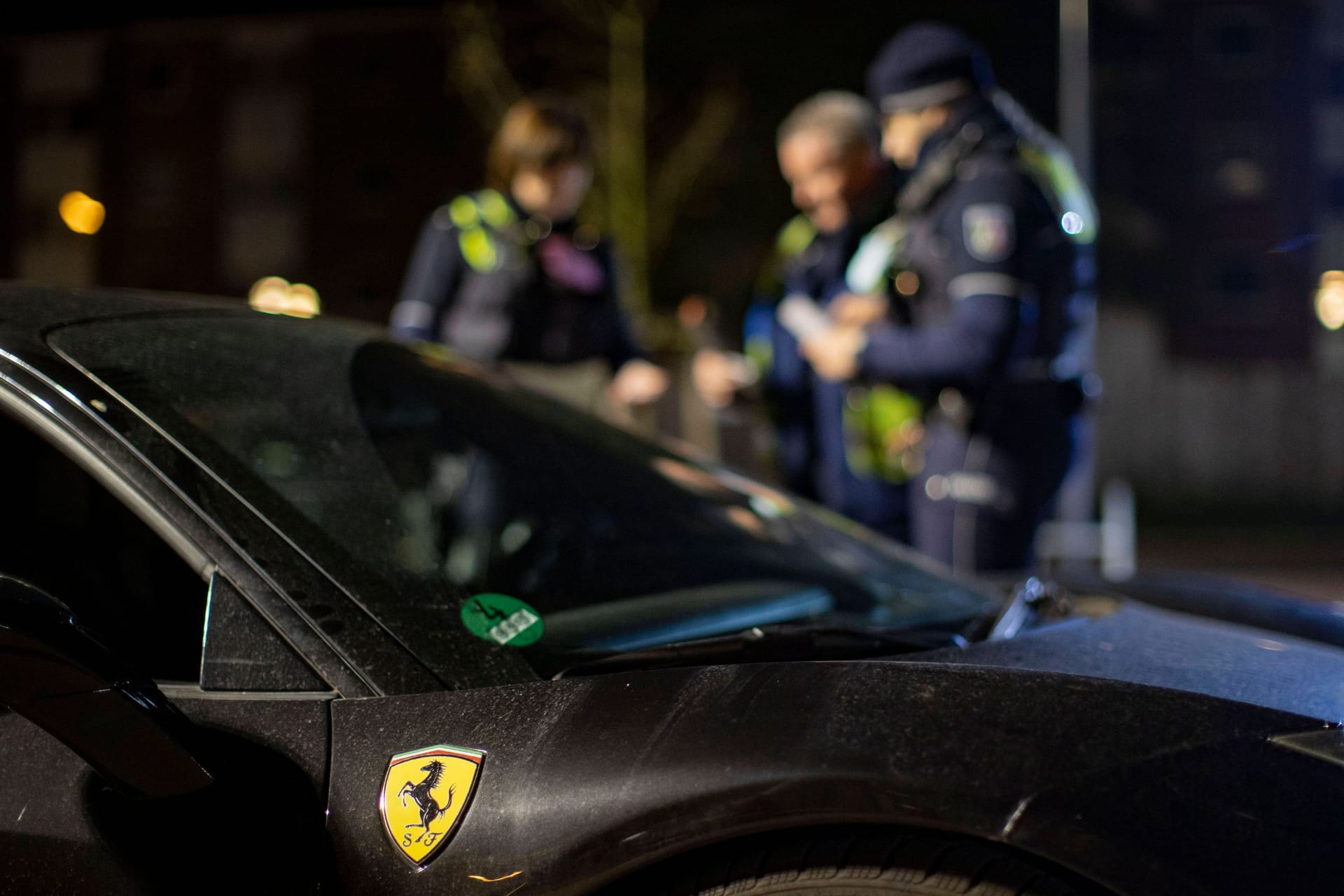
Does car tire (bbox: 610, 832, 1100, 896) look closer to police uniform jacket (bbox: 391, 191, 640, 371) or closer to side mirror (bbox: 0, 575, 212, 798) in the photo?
side mirror (bbox: 0, 575, 212, 798)

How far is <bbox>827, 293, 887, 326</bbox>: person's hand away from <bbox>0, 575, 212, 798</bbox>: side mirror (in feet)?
7.28

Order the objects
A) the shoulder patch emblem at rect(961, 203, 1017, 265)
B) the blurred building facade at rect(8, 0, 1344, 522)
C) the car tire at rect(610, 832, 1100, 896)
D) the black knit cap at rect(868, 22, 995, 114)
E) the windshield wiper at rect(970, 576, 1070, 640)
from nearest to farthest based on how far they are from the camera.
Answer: the car tire at rect(610, 832, 1100, 896) < the windshield wiper at rect(970, 576, 1070, 640) < the shoulder patch emblem at rect(961, 203, 1017, 265) < the black knit cap at rect(868, 22, 995, 114) < the blurred building facade at rect(8, 0, 1344, 522)

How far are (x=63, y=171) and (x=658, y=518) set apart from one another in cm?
1990

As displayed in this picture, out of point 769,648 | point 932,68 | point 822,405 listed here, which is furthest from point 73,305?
point 822,405

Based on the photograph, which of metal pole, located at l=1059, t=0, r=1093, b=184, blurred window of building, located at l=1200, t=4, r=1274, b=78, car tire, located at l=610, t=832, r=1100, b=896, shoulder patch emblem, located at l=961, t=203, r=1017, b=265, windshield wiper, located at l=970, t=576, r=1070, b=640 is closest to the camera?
car tire, located at l=610, t=832, r=1100, b=896

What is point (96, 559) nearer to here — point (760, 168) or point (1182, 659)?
point (1182, 659)

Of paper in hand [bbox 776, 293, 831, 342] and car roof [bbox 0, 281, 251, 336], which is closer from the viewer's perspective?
car roof [bbox 0, 281, 251, 336]

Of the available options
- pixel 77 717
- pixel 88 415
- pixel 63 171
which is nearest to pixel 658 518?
pixel 88 415

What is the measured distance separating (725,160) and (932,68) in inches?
574

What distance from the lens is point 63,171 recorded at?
62.1 feet

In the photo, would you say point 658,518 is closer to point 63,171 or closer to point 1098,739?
point 1098,739

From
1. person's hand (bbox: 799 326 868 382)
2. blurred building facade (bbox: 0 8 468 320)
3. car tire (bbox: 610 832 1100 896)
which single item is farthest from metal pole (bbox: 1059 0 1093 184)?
blurred building facade (bbox: 0 8 468 320)

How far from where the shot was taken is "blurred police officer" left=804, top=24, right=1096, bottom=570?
2.80 m

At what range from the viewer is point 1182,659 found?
1494mm
